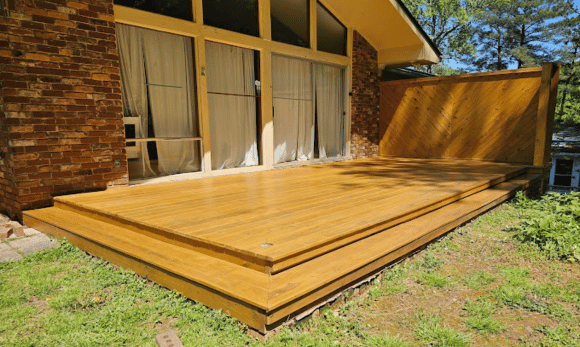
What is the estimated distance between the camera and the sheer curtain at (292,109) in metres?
5.96

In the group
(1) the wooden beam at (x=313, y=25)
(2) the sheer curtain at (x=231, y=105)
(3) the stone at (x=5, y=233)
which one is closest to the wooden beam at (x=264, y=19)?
(2) the sheer curtain at (x=231, y=105)

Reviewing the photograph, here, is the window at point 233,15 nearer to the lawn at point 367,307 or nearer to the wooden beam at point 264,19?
the wooden beam at point 264,19

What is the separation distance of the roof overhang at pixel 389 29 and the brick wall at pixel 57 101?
176 inches

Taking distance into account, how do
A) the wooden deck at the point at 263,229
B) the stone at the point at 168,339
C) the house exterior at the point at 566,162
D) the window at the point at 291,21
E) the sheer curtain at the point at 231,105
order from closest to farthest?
the stone at the point at 168,339
the wooden deck at the point at 263,229
the sheer curtain at the point at 231,105
the window at the point at 291,21
the house exterior at the point at 566,162

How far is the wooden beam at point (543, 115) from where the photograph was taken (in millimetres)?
6039

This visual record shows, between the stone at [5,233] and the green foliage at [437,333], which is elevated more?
the stone at [5,233]

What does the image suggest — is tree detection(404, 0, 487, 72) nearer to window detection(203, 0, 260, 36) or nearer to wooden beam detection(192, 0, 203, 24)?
window detection(203, 0, 260, 36)

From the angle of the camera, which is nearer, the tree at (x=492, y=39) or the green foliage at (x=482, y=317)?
the green foliage at (x=482, y=317)

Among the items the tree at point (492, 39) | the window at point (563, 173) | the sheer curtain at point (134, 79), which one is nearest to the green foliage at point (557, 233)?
the sheer curtain at point (134, 79)

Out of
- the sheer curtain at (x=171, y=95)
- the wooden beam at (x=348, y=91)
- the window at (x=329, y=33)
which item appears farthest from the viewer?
the wooden beam at (x=348, y=91)

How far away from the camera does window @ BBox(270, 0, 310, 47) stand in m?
5.85

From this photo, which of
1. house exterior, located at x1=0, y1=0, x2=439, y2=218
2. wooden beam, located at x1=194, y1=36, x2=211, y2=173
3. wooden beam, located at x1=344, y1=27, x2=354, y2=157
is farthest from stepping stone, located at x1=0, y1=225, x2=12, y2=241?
wooden beam, located at x1=344, y1=27, x2=354, y2=157

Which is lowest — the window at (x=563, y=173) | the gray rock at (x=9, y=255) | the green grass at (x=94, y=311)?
the window at (x=563, y=173)

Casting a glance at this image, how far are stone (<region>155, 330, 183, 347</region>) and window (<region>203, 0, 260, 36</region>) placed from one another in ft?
14.2
